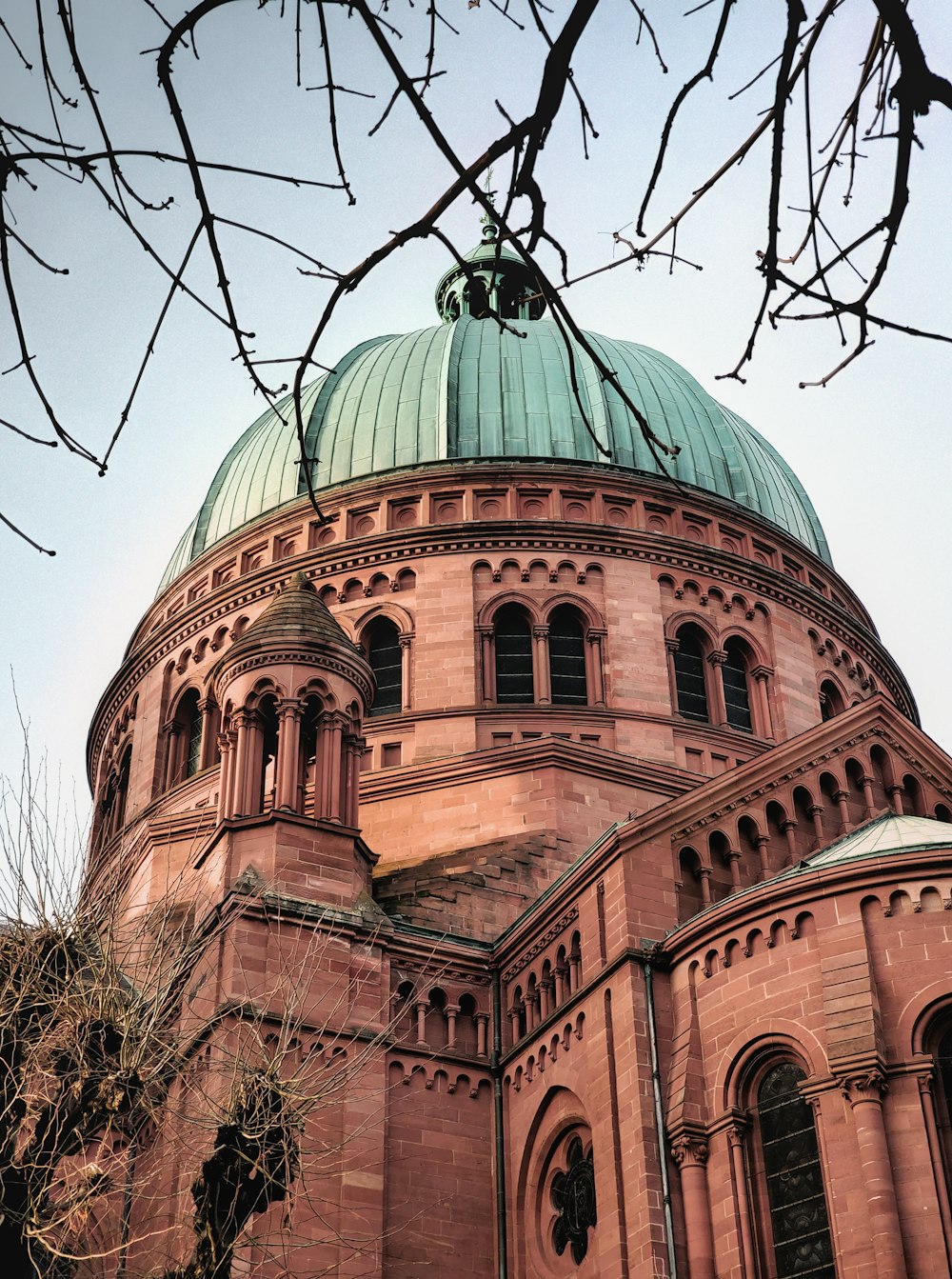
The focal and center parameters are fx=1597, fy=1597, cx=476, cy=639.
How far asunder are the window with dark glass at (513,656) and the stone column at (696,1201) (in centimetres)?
1344

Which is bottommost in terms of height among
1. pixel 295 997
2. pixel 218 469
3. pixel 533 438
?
pixel 295 997

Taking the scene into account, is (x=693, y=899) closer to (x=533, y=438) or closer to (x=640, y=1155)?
(x=640, y=1155)

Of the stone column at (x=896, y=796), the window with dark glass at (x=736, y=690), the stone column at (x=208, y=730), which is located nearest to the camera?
the stone column at (x=896, y=796)

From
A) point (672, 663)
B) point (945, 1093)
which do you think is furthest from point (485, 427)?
point (945, 1093)

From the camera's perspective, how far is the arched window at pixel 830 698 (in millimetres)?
32875

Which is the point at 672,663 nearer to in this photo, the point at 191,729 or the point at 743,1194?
the point at 191,729

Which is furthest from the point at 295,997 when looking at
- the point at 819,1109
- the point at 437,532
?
the point at 437,532

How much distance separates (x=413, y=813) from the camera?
27.4m

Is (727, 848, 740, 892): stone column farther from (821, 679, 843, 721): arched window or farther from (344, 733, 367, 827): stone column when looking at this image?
(821, 679, 843, 721): arched window

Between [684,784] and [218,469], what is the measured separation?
16.3m

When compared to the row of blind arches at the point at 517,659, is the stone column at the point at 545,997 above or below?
below

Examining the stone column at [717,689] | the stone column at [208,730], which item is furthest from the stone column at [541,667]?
the stone column at [208,730]

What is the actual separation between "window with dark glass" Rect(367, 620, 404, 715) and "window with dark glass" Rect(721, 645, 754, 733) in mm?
6307

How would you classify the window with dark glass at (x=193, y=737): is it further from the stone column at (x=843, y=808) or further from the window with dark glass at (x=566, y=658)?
the stone column at (x=843, y=808)
